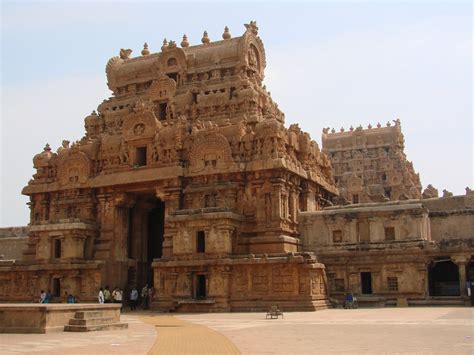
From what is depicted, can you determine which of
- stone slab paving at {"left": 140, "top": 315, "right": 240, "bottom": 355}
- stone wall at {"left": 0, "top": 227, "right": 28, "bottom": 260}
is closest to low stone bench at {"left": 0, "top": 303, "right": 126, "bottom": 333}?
stone slab paving at {"left": 140, "top": 315, "right": 240, "bottom": 355}

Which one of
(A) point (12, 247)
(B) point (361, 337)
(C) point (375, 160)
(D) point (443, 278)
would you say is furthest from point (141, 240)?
(C) point (375, 160)

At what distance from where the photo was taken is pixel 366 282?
35.8 meters

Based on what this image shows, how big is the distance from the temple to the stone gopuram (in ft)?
0.30

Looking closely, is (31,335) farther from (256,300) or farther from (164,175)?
(164,175)

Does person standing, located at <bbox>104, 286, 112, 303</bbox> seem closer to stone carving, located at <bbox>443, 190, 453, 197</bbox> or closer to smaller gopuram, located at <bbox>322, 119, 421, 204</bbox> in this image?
stone carving, located at <bbox>443, 190, 453, 197</bbox>

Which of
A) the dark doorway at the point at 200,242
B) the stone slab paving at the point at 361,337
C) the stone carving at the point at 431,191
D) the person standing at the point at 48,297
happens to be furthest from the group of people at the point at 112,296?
the stone carving at the point at 431,191

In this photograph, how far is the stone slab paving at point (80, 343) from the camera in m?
13.7

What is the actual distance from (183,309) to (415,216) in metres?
14.7

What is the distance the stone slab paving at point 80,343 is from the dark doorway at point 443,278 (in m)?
25.3

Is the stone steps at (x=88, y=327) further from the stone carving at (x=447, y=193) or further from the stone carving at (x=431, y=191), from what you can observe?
the stone carving at (x=431, y=191)

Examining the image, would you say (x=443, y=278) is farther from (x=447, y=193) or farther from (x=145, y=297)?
(x=145, y=297)

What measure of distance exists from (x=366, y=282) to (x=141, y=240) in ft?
55.1

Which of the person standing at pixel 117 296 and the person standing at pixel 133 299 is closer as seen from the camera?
the person standing at pixel 117 296

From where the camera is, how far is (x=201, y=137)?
1547 inches
